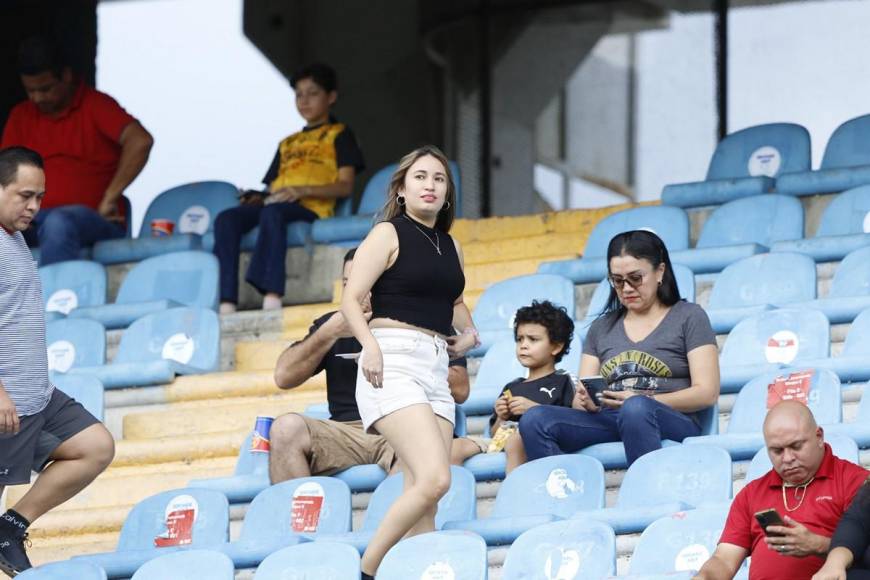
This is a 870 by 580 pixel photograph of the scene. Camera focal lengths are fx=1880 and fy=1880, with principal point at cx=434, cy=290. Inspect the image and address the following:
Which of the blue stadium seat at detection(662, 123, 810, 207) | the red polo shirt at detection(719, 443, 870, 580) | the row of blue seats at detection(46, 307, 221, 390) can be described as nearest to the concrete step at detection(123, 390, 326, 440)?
the row of blue seats at detection(46, 307, 221, 390)

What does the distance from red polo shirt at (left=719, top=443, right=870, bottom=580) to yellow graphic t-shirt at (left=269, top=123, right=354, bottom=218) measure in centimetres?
421

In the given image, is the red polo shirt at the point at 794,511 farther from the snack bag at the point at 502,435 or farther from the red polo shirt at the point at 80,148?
the red polo shirt at the point at 80,148

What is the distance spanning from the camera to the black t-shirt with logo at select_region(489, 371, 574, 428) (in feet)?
19.5

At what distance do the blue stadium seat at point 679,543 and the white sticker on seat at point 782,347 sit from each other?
1.39m

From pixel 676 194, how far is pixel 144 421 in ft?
8.35

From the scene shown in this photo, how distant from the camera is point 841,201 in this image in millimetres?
7477

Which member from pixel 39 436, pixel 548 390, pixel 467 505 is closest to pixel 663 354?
pixel 548 390

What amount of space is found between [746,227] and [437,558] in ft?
10.6

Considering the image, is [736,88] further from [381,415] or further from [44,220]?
[381,415]

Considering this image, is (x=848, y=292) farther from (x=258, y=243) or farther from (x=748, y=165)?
(x=258, y=243)

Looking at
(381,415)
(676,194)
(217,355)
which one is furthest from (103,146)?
(381,415)

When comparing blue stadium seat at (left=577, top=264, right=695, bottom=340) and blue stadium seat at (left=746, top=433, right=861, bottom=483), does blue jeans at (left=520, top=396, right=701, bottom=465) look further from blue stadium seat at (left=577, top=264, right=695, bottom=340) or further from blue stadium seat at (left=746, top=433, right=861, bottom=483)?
blue stadium seat at (left=577, top=264, right=695, bottom=340)

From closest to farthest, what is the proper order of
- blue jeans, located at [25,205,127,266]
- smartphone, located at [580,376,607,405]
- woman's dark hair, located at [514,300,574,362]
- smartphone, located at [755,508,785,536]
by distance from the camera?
smartphone, located at [755,508,785,536]
smartphone, located at [580,376,607,405]
woman's dark hair, located at [514,300,574,362]
blue jeans, located at [25,205,127,266]

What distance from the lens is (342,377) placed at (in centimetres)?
614
